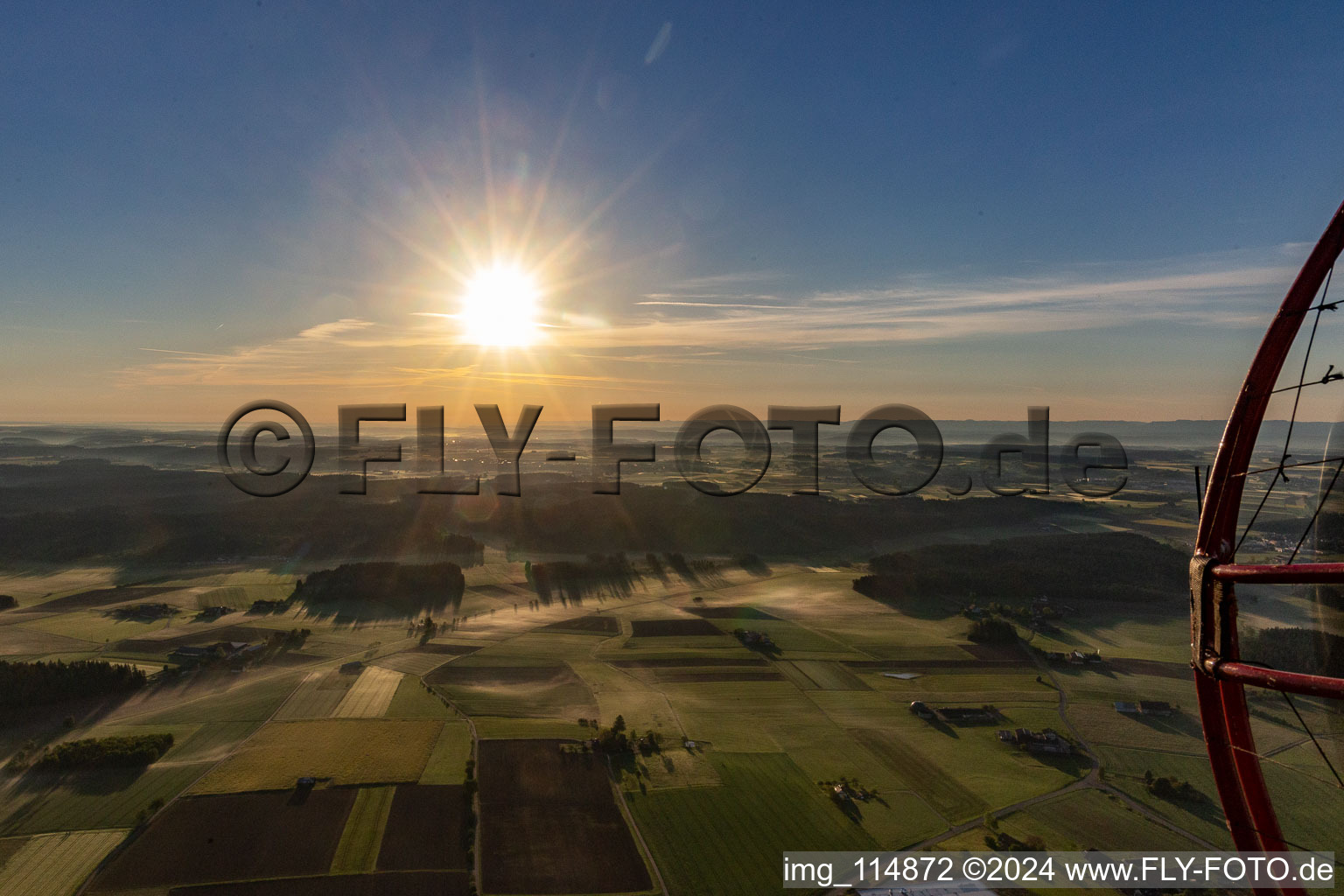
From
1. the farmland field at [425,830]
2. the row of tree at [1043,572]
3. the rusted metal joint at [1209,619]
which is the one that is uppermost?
the rusted metal joint at [1209,619]

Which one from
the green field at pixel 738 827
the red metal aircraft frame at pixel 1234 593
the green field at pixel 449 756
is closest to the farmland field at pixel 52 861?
the green field at pixel 449 756

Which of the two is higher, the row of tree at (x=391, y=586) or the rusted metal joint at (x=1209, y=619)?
the rusted metal joint at (x=1209, y=619)

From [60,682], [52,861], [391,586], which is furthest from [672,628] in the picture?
[60,682]

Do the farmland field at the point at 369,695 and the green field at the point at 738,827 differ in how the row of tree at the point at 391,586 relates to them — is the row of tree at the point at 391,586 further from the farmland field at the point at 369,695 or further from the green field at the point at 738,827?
the green field at the point at 738,827

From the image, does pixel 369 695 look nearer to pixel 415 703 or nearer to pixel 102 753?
pixel 415 703

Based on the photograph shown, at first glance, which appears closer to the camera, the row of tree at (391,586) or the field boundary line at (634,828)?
the field boundary line at (634,828)

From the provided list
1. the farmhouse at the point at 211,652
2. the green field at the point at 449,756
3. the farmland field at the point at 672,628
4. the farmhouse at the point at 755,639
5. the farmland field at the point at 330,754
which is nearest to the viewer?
the farmland field at the point at 330,754
